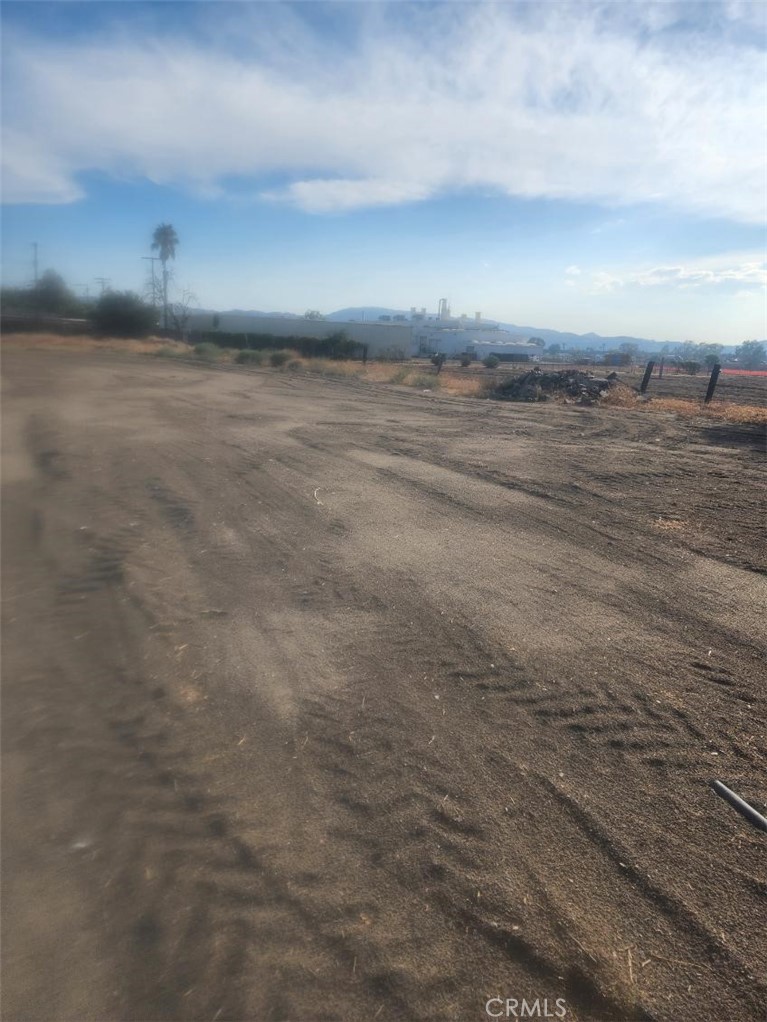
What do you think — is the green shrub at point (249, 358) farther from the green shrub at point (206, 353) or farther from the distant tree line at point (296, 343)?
the distant tree line at point (296, 343)

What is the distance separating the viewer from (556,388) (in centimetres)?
2325

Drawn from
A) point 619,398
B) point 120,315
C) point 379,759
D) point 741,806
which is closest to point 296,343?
point 619,398

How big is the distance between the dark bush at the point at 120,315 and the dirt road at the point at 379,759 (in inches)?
30.8

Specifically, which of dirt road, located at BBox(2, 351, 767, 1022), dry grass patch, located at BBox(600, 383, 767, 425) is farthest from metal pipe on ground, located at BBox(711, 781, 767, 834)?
dry grass patch, located at BBox(600, 383, 767, 425)

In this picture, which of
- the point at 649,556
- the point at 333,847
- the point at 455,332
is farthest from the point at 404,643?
the point at 455,332

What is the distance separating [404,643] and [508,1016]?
2.57 metres

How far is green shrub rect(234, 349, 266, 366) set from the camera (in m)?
39.9

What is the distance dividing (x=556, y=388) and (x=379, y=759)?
21.8 metres

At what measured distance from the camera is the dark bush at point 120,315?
18.9 ft

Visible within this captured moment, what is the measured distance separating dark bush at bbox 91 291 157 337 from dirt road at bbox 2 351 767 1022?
2.57 feet

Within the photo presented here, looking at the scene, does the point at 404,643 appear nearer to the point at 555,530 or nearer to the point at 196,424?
the point at 555,530

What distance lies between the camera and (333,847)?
112 inches

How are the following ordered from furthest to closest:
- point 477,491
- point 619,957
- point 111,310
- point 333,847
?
point 477,491 → point 111,310 → point 333,847 → point 619,957

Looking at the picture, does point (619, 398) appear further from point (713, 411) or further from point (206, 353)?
point (206, 353)
